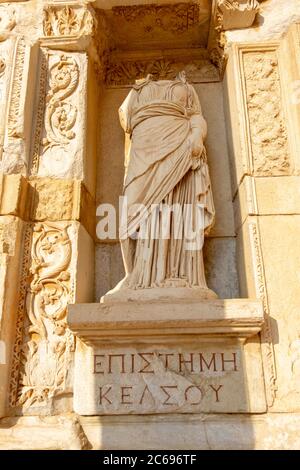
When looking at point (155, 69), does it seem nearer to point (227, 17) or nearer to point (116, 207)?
point (227, 17)

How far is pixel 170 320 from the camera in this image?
324cm

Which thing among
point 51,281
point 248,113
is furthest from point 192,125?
point 51,281

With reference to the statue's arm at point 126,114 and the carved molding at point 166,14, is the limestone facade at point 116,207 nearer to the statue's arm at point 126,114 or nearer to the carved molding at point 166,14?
the carved molding at point 166,14

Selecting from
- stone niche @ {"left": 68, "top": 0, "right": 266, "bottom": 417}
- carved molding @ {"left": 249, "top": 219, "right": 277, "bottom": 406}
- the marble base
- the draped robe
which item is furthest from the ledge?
the marble base

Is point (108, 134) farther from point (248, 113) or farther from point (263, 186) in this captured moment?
point (263, 186)

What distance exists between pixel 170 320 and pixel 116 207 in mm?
1519

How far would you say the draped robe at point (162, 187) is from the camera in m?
3.70

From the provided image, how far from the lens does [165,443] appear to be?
306 cm

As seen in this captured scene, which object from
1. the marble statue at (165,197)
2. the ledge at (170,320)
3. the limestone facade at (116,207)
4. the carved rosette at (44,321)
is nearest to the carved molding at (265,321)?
the limestone facade at (116,207)

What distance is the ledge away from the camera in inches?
127

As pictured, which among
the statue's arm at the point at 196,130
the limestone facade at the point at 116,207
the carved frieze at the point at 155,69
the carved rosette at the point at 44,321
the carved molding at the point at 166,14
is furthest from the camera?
the carved frieze at the point at 155,69

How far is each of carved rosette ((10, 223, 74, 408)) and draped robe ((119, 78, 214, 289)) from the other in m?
0.50

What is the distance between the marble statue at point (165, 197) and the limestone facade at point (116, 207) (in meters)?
0.37

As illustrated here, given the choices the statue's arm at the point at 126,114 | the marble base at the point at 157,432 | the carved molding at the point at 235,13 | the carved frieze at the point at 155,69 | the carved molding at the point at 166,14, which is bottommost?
the marble base at the point at 157,432
